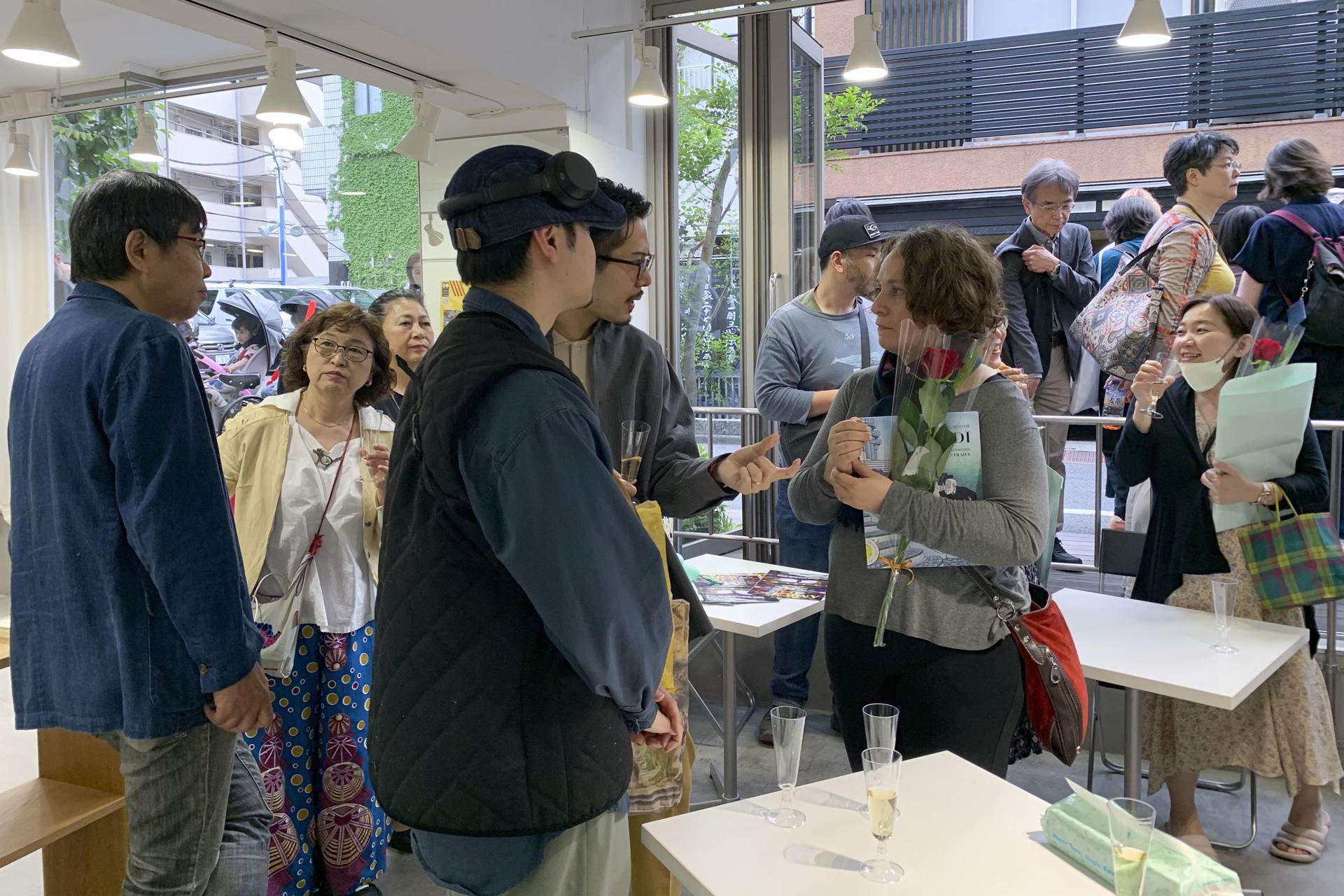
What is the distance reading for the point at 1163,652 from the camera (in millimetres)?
2596

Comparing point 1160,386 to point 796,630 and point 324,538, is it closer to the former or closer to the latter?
point 796,630

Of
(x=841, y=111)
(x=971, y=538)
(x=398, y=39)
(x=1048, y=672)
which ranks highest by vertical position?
(x=841, y=111)

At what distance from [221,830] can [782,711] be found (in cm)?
117

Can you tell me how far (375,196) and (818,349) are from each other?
3410mm

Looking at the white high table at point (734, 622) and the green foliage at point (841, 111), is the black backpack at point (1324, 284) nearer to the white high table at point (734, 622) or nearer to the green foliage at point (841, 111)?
the white high table at point (734, 622)

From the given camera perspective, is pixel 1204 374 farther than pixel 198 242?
Yes

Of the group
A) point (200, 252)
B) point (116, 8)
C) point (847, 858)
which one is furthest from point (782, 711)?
point (116, 8)

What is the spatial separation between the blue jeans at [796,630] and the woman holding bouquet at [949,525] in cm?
183

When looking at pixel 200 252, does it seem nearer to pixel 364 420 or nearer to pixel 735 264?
pixel 364 420

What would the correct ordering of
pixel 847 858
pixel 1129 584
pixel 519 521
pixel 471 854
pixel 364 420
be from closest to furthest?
pixel 519 521 → pixel 471 854 → pixel 847 858 → pixel 364 420 → pixel 1129 584

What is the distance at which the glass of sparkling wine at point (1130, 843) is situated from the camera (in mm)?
1301

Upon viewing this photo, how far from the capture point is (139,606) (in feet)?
5.98

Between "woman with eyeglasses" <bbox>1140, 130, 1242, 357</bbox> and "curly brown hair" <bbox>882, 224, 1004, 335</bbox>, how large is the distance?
2.45 metres

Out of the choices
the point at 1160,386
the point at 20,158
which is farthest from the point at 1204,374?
the point at 20,158
